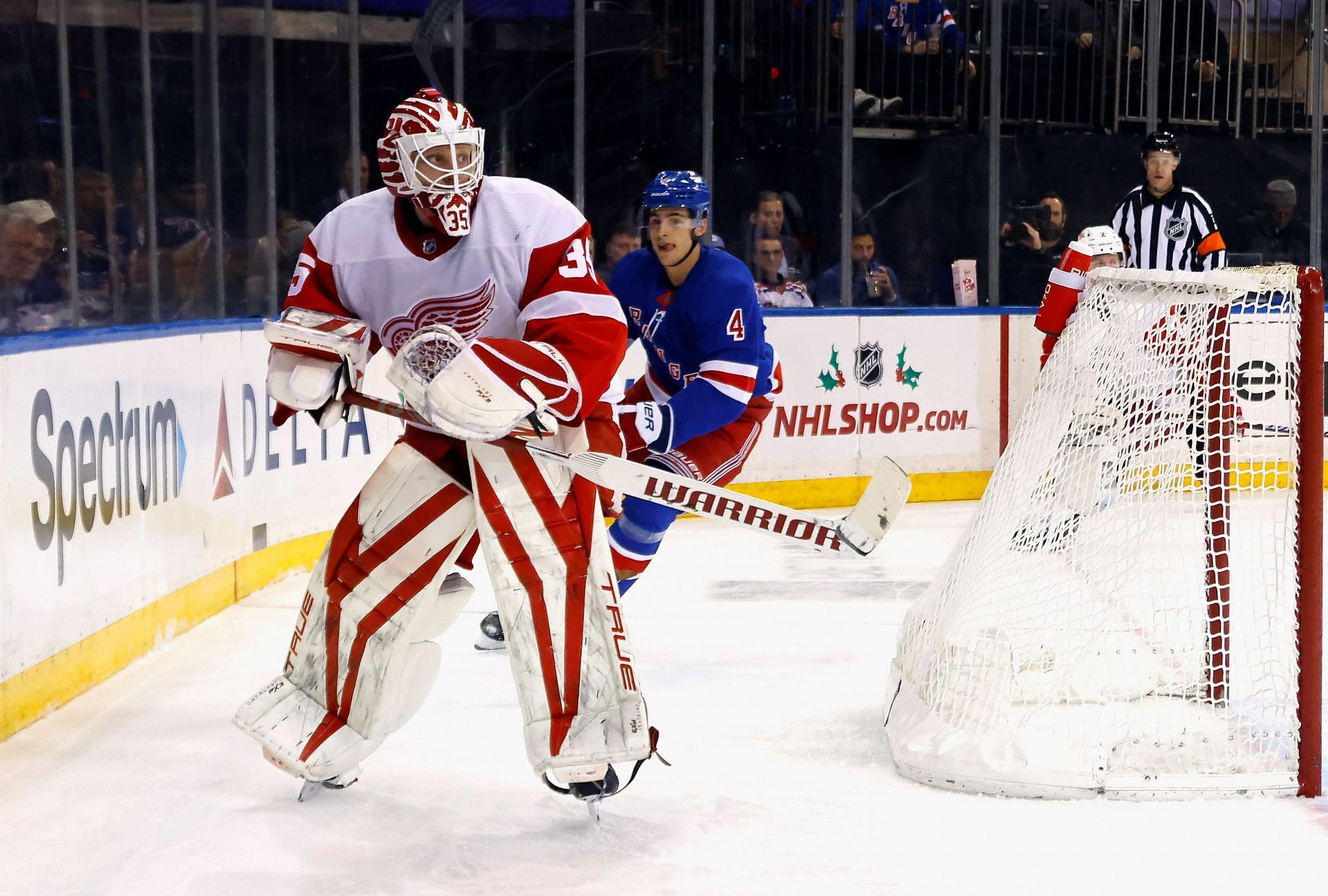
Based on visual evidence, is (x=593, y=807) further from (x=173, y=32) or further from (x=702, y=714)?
(x=173, y=32)

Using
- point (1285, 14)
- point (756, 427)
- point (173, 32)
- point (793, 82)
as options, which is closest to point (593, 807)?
point (756, 427)

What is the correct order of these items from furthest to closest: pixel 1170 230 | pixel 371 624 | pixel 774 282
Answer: pixel 774 282 < pixel 1170 230 < pixel 371 624

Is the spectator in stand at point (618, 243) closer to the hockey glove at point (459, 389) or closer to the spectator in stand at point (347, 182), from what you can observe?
the spectator in stand at point (347, 182)

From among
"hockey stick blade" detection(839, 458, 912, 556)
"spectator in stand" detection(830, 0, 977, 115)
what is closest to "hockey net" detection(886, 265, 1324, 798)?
"hockey stick blade" detection(839, 458, 912, 556)

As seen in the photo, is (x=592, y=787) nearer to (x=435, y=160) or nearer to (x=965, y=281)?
(x=435, y=160)

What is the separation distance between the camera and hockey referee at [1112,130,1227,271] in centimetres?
517

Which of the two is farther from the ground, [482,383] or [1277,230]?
[1277,230]

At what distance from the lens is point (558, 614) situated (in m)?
2.24

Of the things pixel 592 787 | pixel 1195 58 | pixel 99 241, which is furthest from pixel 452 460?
pixel 1195 58

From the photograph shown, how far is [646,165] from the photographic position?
645cm

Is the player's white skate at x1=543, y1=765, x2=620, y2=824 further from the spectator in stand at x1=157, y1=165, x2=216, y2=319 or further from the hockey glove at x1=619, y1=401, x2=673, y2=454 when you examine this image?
the spectator in stand at x1=157, y1=165, x2=216, y2=319

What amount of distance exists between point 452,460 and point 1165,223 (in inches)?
143

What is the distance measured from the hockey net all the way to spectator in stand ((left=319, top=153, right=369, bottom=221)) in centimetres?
333

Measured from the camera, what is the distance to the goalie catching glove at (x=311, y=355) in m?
2.18
